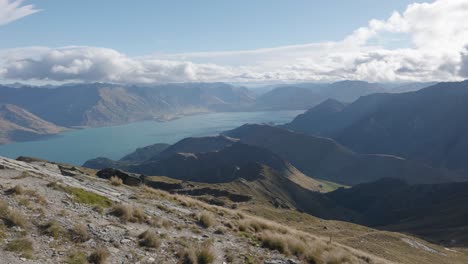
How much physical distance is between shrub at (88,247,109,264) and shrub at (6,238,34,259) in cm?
199

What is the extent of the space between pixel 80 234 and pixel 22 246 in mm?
2389

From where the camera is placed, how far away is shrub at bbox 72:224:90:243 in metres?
15.2

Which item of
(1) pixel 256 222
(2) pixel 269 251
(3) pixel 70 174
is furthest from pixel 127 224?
(3) pixel 70 174

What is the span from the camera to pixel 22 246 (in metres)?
13.3

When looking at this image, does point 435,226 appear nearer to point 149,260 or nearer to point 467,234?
point 467,234

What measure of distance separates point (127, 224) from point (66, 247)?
4447mm

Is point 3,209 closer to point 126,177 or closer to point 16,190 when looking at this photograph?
point 16,190

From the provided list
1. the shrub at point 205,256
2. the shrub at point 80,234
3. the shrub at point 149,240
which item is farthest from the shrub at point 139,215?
the shrub at point 205,256

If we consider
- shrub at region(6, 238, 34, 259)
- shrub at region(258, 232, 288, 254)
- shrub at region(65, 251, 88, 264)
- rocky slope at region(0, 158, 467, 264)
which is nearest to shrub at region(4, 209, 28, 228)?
rocky slope at region(0, 158, 467, 264)

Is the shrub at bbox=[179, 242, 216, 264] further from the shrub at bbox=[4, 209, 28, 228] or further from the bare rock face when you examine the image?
the bare rock face

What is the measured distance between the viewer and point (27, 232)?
47.9 feet

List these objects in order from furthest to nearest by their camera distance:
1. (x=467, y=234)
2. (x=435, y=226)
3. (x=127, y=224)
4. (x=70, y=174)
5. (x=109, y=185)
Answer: (x=435, y=226) → (x=467, y=234) → (x=70, y=174) → (x=109, y=185) → (x=127, y=224)

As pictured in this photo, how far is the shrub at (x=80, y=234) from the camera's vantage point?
15.2 m

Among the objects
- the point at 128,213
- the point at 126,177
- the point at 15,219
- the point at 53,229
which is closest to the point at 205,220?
the point at 128,213
